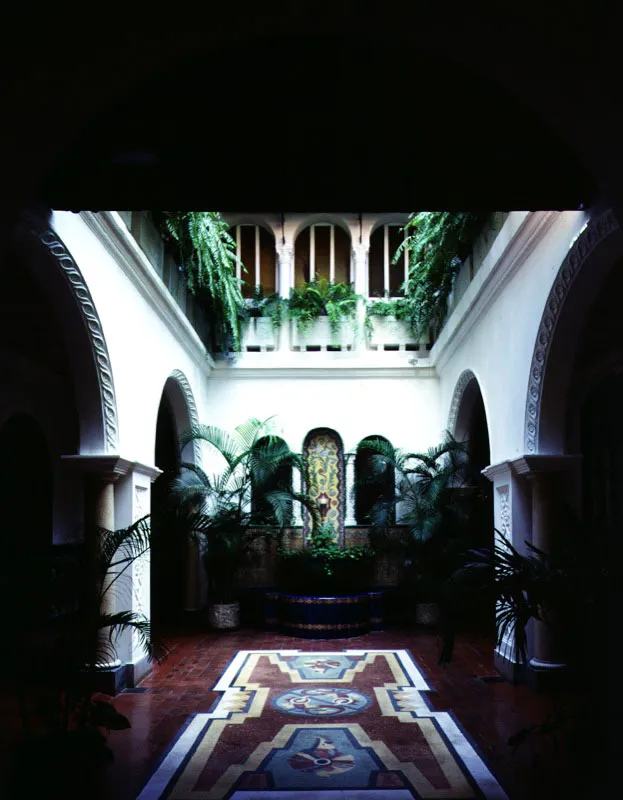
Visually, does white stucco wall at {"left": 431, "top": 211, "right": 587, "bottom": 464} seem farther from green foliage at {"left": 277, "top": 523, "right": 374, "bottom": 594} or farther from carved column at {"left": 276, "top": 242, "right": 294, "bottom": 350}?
carved column at {"left": 276, "top": 242, "right": 294, "bottom": 350}

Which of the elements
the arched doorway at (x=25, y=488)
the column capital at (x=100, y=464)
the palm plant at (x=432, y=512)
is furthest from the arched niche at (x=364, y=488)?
the column capital at (x=100, y=464)

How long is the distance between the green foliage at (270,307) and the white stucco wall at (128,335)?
417 cm

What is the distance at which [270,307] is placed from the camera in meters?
16.9

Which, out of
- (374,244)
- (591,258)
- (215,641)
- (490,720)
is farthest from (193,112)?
(374,244)

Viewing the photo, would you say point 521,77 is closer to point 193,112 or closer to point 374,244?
point 193,112

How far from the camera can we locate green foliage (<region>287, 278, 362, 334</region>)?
55.0 feet

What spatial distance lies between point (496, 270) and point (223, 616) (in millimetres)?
7892

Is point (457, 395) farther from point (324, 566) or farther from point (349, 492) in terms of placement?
point (324, 566)

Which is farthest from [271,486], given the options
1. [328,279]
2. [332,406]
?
[328,279]

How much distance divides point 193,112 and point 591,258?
3889 mm

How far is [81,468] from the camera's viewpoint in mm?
9133

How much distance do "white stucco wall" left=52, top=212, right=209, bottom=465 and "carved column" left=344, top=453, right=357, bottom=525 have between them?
523 cm

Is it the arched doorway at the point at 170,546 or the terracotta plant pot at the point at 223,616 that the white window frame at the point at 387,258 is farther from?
the terracotta plant pot at the point at 223,616

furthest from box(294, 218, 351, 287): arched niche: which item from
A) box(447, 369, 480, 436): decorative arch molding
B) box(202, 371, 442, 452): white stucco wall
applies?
box(447, 369, 480, 436): decorative arch molding
